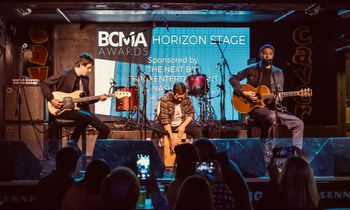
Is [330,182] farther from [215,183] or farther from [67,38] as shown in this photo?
[67,38]

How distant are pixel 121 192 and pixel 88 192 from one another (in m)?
0.57

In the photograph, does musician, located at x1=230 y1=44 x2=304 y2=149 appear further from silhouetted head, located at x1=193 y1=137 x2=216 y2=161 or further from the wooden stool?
silhouetted head, located at x1=193 y1=137 x2=216 y2=161

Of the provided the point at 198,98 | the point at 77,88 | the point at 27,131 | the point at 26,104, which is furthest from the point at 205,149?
the point at 198,98

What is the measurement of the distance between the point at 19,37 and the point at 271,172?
8.24m

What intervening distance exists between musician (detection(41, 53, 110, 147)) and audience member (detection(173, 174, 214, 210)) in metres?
4.92

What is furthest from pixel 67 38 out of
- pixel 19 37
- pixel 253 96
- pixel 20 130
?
pixel 253 96

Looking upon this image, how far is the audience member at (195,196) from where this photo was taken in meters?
3.81

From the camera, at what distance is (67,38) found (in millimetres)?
12734

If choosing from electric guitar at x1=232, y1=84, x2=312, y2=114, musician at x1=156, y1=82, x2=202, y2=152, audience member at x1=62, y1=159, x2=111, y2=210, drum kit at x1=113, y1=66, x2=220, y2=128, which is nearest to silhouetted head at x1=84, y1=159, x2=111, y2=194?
audience member at x1=62, y1=159, x2=111, y2=210

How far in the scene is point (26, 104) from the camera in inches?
400

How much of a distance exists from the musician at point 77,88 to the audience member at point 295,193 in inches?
193

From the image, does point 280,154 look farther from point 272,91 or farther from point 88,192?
point 88,192

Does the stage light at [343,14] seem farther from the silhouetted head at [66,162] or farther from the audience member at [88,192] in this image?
the audience member at [88,192]

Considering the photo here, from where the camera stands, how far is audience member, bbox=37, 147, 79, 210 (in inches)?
189
